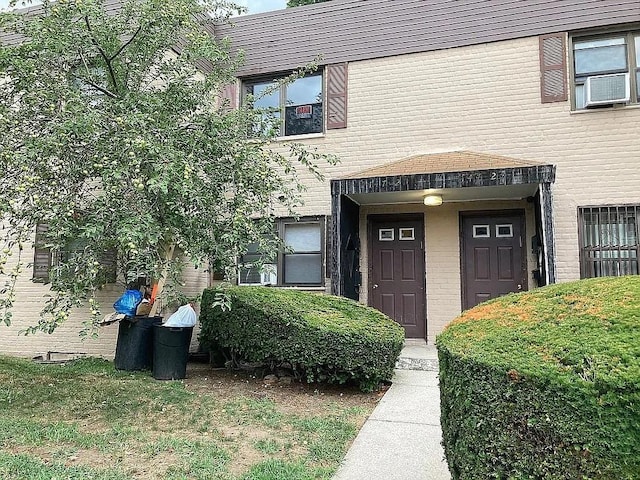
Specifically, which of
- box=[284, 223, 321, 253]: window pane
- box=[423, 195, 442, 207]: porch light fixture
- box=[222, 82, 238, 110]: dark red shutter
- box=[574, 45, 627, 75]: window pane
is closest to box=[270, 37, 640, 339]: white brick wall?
box=[284, 223, 321, 253]: window pane

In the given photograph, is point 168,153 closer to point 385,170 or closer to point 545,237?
point 385,170

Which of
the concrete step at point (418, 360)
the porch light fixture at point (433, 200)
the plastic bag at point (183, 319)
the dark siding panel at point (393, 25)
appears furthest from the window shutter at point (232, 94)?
the concrete step at point (418, 360)

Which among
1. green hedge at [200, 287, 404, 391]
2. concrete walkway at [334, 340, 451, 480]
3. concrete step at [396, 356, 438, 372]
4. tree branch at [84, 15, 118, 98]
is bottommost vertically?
concrete walkway at [334, 340, 451, 480]

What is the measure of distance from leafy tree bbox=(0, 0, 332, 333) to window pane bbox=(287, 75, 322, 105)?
358 centimetres

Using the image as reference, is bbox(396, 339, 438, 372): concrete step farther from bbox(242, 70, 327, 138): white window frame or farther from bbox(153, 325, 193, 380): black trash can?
bbox(242, 70, 327, 138): white window frame

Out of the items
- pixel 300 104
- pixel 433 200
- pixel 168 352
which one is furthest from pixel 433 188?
pixel 168 352

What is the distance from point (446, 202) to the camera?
848 centimetres

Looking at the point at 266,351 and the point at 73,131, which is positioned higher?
the point at 73,131

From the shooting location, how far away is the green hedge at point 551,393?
195 centimetres

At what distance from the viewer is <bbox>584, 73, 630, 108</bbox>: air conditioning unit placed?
748 cm

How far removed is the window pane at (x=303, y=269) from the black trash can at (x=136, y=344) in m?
2.63

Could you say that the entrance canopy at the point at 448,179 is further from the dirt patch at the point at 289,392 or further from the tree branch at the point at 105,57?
the tree branch at the point at 105,57

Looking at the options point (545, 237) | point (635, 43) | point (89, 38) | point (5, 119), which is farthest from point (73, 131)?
point (635, 43)

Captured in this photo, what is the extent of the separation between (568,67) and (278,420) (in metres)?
6.94
